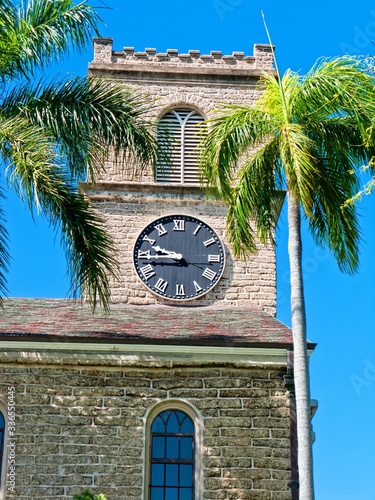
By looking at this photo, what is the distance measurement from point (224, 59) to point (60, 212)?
36.1 ft

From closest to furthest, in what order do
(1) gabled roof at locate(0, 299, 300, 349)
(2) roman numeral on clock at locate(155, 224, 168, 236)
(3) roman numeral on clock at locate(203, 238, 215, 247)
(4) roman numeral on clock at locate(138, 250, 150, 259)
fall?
(1) gabled roof at locate(0, 299, 300, 349)
(4) roman numeral on clock at locate(138, 250, 150, 259)
(3) roman numeral on clock at locate(203, 238, 215, 247)
(2) roman numeral on clock at locate(155, 224, 168, 236)

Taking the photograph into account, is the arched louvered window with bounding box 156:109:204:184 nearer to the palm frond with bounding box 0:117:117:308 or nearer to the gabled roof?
the gabled roof

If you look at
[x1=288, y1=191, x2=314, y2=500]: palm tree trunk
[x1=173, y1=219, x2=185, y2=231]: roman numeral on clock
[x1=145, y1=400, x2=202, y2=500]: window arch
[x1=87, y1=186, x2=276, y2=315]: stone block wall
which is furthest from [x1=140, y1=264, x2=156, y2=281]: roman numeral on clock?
[x1=288, y1=191, x2=314, y2=500]: palm tree trunk

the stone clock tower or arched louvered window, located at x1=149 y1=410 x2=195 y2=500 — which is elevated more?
the stone clock tower

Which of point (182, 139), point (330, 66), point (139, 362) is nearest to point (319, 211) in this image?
point (330, 66)

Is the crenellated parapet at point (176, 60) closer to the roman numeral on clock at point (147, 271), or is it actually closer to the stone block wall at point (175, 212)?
the stone block wall at point (175, 212)

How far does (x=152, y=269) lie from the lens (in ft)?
79.8

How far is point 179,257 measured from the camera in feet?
79.7

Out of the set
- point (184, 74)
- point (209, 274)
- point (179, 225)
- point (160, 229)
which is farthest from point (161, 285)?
point (184, 74)

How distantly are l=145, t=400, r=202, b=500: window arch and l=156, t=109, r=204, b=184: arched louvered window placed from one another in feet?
26.0

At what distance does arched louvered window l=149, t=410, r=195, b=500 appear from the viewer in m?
18.4

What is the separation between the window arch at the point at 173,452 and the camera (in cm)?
1842

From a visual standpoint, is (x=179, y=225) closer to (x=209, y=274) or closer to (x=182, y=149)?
(x=209, y=274)

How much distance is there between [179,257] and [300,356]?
8.07 meters
